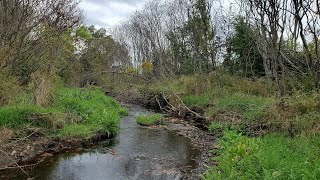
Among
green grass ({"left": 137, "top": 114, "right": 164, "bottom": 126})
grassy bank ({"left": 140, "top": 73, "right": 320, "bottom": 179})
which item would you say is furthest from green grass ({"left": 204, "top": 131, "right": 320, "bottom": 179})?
green grass ({"left": 137, "top": 114, "right": 164, "bottom": 126})

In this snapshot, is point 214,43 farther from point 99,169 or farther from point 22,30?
point 99,169

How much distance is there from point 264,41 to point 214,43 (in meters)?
9.46

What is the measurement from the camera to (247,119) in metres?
12.4

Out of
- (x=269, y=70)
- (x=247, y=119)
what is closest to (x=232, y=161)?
(x=247, y=119)

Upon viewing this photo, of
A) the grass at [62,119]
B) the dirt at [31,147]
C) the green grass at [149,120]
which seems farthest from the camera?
the green grass at [149,120]

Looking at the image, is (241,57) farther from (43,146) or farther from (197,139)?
(43,146)

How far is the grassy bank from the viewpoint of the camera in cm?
627

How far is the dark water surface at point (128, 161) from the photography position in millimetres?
8305

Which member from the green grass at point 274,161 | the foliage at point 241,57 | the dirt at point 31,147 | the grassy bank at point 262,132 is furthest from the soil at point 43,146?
the foliage at point 241,57

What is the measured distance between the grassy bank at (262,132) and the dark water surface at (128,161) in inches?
48.0

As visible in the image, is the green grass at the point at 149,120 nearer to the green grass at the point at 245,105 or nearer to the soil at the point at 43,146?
the soil at the point at 43,146

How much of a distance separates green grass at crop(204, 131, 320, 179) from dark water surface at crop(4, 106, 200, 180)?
150cm

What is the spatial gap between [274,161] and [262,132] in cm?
440

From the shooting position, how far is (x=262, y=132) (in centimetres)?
1077
